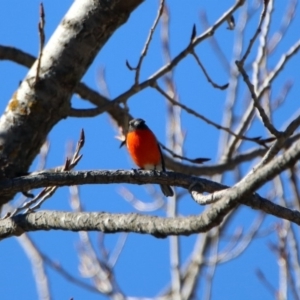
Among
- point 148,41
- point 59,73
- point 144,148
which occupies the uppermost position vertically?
point 144,148

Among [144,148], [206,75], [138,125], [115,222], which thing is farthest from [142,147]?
[115,222]

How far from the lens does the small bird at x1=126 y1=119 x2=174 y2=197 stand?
5301mm

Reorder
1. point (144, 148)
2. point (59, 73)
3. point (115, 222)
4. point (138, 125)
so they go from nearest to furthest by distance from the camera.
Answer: point (115, 222) → point (59, 73) → point (144, 148) → point (138, 125)

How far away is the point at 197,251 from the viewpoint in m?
5.98

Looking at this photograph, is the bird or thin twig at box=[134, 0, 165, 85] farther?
the bird

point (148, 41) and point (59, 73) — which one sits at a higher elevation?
point (148, 41)

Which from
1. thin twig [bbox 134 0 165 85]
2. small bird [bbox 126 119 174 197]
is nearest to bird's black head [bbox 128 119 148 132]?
small bird [bbox 126 119 174 197]

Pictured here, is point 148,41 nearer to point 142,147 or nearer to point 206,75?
point 206,75

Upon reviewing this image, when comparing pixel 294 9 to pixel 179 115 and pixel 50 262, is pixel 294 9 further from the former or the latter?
pixel 50 262

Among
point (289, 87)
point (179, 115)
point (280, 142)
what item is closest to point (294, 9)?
→ point (289, 87)

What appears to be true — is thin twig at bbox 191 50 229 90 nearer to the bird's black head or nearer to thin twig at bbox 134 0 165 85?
thin twig at bbox 134 0 165 85

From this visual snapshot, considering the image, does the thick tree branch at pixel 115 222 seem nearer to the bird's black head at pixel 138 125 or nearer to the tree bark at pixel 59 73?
the tree bark at pixel 59 73

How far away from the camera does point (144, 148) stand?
214 inches

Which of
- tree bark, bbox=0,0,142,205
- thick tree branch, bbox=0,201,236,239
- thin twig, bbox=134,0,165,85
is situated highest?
thin twig, bbox=134,0,165,85
